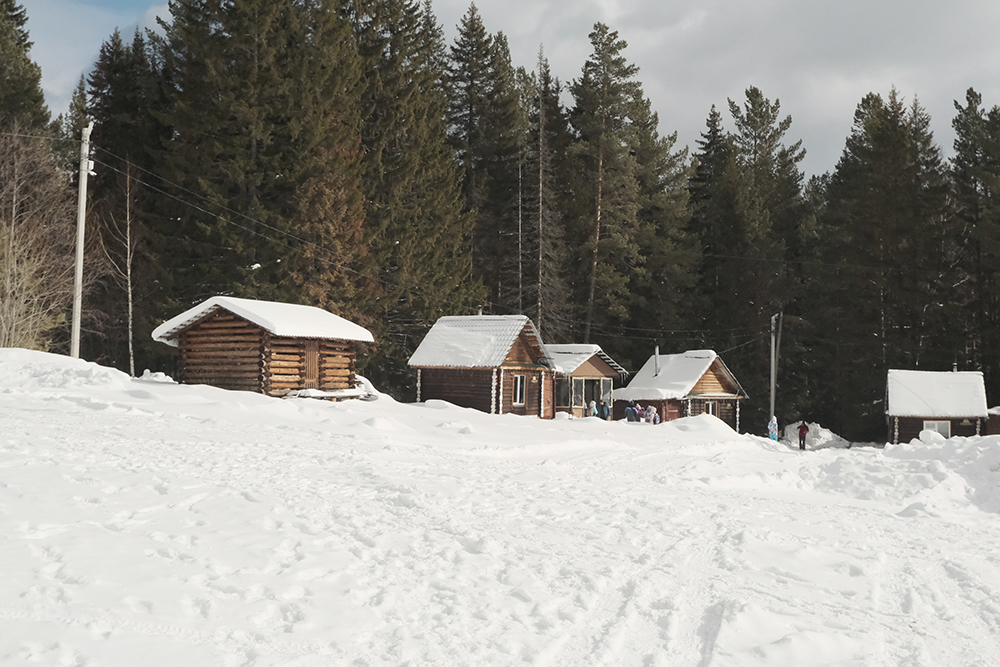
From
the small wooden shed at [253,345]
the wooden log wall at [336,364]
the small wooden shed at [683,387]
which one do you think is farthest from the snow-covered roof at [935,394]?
the small wooden shed at [253,345]

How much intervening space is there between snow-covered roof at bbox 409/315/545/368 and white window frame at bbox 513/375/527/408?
1.62m

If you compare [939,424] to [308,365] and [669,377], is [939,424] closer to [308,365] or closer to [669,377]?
[669,377]

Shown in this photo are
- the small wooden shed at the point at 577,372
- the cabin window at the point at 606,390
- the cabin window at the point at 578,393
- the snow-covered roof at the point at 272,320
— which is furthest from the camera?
the cabin window at the point at 606,390

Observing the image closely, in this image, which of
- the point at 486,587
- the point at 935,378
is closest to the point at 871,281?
the point at 935,378

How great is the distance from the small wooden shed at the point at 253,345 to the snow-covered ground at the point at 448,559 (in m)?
9.76

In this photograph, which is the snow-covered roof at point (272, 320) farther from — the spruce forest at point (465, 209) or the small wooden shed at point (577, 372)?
the small wooden shed at point (577, 372)

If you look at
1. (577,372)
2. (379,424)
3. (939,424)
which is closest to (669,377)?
(577,372)

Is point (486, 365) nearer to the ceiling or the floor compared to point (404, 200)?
nearer to the floor

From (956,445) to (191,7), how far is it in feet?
107

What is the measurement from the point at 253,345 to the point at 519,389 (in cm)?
1280

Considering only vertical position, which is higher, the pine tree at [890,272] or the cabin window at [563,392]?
the pine tree at [890,272]

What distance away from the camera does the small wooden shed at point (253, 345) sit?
23.4 metres

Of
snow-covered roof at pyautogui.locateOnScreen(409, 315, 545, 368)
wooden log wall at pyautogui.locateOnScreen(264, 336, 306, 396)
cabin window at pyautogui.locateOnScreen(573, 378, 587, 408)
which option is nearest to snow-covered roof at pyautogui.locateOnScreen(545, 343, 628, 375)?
cabin window at pyautogui.locateOnScreen(573, 378, 587, 408)

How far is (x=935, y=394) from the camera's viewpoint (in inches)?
1548
